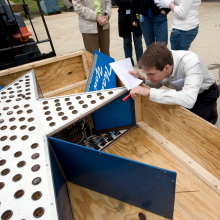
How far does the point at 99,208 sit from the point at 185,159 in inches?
22.1

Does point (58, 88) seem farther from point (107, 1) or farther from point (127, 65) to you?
point (107, 1)

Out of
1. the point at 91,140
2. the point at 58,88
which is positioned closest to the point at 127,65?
the point at 91,140

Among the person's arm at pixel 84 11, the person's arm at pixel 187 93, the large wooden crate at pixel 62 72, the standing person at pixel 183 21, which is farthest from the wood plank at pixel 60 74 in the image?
the person's arm at pixel 187 93

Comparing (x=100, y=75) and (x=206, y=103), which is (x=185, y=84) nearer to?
(x=206, y=103)

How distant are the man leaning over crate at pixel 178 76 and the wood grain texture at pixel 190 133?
0.08 meters

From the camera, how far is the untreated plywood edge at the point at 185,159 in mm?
868

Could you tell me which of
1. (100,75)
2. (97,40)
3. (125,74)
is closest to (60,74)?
(97,40)

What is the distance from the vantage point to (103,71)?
4.33 ft

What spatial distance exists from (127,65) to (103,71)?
244mm

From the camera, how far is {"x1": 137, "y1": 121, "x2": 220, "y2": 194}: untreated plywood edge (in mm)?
868

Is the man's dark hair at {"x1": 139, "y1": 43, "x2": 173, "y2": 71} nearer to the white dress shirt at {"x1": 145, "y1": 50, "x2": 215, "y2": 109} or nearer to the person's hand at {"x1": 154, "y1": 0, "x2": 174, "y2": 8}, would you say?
the white dress shirt at {"x1": 145, "y1": 50, "x2": 215, "y2": 109}

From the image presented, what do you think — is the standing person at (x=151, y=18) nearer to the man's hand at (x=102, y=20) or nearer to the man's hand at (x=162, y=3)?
the man's hand at (x=162, y=3)

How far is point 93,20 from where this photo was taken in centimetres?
201

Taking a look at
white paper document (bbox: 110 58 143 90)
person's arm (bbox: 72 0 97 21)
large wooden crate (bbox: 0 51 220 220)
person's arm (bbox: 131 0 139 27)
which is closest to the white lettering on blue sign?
white paper document (bbox: 110 58 143 90)
